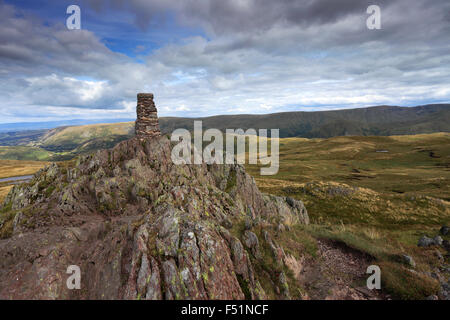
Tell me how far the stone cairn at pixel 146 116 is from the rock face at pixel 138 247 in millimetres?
7225

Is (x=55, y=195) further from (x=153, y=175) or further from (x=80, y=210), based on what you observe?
(x=153, y=175)

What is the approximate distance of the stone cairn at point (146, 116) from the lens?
2662 cm

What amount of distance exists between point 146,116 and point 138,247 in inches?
764

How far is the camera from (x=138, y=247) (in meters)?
11.9

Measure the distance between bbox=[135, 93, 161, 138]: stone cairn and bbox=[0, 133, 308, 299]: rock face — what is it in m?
7.23

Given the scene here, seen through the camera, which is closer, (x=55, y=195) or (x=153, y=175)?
(x=55, y=195)

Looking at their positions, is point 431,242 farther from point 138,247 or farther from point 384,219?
point 138,247

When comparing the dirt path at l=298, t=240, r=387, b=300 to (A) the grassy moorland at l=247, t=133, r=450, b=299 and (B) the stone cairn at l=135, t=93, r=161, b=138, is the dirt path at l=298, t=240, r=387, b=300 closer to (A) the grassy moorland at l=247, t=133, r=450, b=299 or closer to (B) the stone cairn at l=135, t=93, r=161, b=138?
(A) the grassy moorland at l=247, t=133, r=450, b=299

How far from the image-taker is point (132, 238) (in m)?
13.1

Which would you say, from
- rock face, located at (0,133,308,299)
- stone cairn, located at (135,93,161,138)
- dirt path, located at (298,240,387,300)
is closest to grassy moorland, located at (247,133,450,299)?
dirt path, located at (298,240,387,300)

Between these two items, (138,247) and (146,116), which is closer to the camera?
(138,247)

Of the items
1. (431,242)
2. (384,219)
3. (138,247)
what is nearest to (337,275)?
(431,242)
